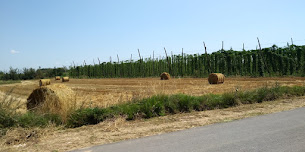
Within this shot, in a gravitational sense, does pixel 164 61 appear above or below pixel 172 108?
above

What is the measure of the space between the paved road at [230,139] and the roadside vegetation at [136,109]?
2.42 m

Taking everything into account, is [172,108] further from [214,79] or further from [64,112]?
[214,79]

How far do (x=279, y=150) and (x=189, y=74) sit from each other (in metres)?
32.2

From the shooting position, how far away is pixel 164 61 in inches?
1615

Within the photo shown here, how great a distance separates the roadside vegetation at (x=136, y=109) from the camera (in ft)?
22.3

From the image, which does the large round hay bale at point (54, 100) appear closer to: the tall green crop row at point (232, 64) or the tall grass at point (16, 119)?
the tall grass at point (16, 119)

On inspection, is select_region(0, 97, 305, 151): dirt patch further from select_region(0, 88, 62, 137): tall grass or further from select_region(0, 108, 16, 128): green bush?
select_region(0, 108, 16, 128): green bush

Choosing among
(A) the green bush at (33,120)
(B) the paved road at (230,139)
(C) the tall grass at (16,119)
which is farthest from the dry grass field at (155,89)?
(B) the paved road at (230,139)

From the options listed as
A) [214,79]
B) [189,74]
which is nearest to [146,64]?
[189,74]

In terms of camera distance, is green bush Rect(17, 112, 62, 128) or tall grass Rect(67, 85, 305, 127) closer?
green bush Rect(17, 112, 62, 128)

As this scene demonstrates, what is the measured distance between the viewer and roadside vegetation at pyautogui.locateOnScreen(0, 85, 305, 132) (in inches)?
268

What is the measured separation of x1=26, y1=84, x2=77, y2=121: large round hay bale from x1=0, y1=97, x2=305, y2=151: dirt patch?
1118 millimetres

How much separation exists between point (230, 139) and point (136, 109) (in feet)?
12.1

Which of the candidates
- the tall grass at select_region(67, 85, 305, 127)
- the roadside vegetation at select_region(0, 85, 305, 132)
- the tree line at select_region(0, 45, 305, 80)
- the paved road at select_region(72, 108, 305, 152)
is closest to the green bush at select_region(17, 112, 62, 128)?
the roadside vegetation at select_region(0, 85, 305, 132)
